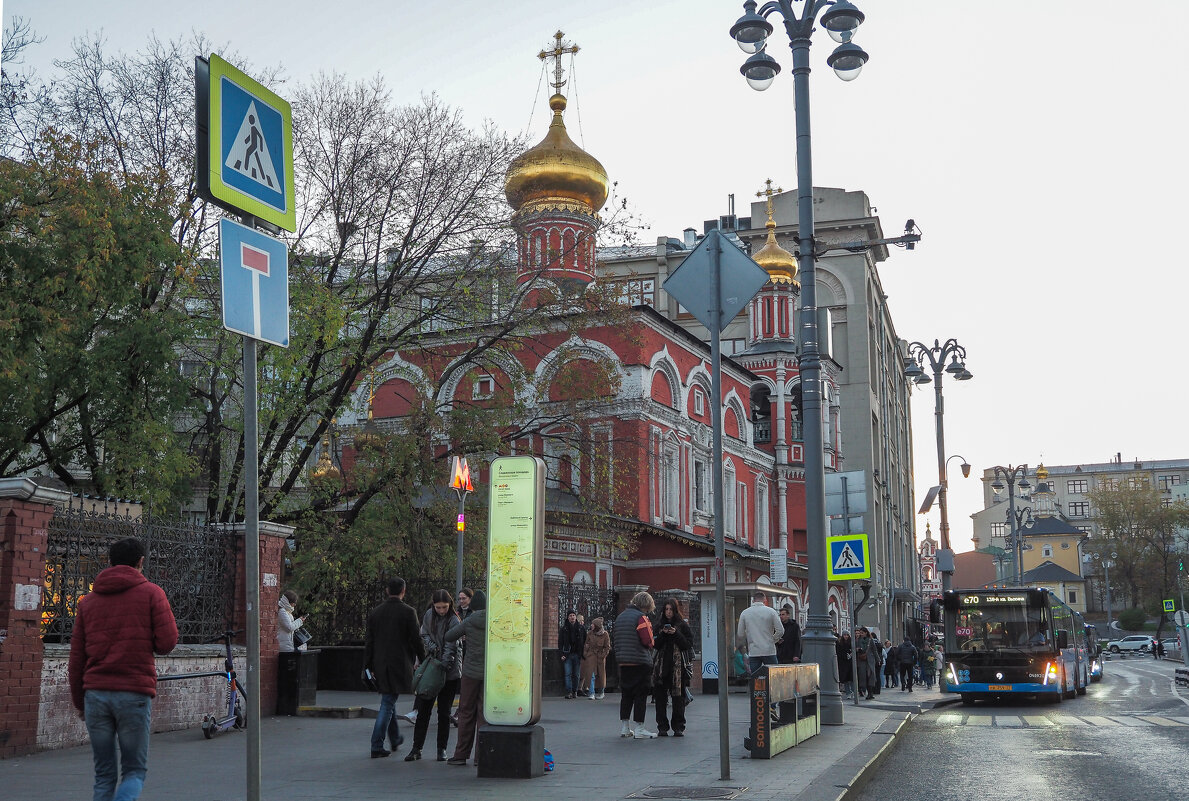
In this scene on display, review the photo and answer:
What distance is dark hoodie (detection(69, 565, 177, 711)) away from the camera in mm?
6824

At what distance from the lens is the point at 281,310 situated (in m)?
5.71

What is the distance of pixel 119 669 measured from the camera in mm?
6816

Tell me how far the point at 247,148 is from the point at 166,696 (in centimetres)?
1012

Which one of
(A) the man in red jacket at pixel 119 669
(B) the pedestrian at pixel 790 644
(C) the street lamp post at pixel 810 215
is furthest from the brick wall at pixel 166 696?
(B) the pedestrian at pixel 790 644

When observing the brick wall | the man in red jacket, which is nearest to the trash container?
the brick wall

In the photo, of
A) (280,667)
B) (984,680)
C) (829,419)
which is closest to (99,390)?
(280,667)

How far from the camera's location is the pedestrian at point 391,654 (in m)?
11.8

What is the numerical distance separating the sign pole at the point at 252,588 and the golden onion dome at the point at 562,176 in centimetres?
3458

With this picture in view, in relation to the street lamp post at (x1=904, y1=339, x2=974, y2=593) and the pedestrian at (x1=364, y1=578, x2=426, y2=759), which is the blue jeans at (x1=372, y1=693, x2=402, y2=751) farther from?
the street lamp post at (x1=904, y1=339, x2=974, y2=593)

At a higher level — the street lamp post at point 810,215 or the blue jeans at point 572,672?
the street lamp post at point 810,215

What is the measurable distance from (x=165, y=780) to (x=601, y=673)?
1534cm

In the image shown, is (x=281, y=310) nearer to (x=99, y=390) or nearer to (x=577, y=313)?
(x=99, y=390)

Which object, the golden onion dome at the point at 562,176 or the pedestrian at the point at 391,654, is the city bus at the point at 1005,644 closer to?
the pedestrian at the point at 391,654

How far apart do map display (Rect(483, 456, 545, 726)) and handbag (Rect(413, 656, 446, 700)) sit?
1559 mm
